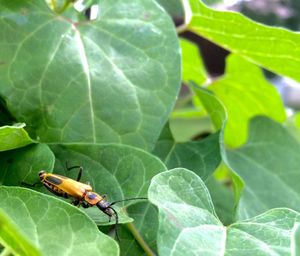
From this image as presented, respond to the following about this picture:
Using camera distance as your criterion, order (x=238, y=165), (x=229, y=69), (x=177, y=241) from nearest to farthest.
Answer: (x=177, y=241) → (x=238, y=165) → (x=229, y=69)

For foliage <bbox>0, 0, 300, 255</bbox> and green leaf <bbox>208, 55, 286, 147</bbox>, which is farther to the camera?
green leaf <bbox>208, 55, 286, 147</bbox>

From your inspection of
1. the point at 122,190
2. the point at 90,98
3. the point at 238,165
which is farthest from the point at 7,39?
the point at 238,165

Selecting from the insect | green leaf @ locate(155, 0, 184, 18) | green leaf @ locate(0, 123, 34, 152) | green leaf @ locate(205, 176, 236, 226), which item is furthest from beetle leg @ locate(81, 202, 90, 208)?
green leaf @ locate(155, 0, 184, 18)

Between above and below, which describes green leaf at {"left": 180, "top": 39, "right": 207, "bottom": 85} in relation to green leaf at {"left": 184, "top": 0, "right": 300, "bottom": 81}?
below

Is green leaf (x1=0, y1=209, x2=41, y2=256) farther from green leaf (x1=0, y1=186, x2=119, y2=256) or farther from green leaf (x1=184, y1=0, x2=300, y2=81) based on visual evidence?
green leaf (x1=184, y1=0, x2=300, y2=81)

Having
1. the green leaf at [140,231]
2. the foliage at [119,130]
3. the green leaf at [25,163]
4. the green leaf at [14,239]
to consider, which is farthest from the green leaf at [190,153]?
the green leaf at [14,239]

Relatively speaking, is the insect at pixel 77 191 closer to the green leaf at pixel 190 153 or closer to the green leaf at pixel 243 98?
the green leaf at pixel 190 153

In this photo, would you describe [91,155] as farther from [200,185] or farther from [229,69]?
[229,69]
